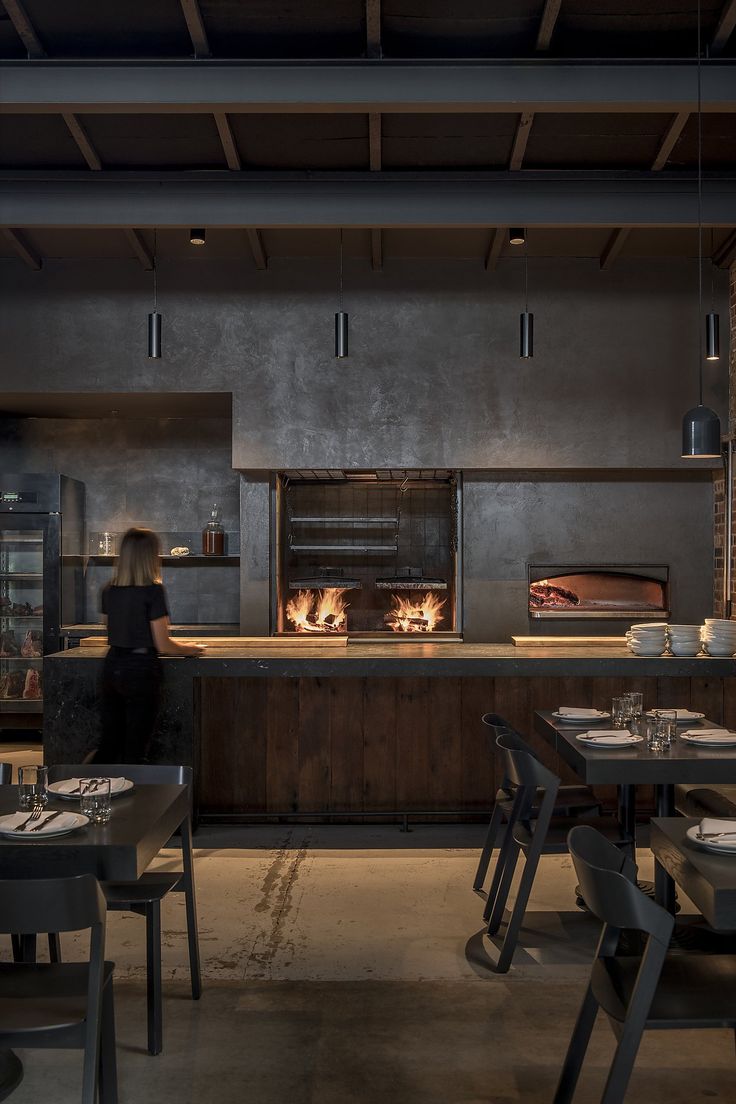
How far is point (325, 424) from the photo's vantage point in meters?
7.62

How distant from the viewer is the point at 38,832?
280 cm

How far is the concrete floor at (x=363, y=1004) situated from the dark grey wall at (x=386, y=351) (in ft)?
11.9

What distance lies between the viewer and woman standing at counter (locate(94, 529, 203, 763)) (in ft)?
17.5

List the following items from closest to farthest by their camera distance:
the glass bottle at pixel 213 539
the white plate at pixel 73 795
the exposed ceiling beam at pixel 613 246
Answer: the white plate at pixel 73 795, the exposed ceiling beam at pixel 613 246, the glass bottle at pixel 213 539

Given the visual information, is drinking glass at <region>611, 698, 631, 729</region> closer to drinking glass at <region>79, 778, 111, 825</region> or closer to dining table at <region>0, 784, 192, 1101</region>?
dining table at <region>0, 784, 192, 1101</region>

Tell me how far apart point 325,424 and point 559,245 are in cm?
230

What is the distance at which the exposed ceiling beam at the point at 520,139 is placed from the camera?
17.6 ft

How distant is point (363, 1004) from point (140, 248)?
18.6ft

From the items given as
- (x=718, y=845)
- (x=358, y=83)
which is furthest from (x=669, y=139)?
(x=718, y=845)

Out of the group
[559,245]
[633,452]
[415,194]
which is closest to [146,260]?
[415,194]

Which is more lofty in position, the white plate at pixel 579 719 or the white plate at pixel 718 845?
the white plate at pixel 579 719

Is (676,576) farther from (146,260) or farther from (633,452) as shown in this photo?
(146,260)

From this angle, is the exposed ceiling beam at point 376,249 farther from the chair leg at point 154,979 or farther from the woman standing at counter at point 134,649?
the chair leg at point 154,979
